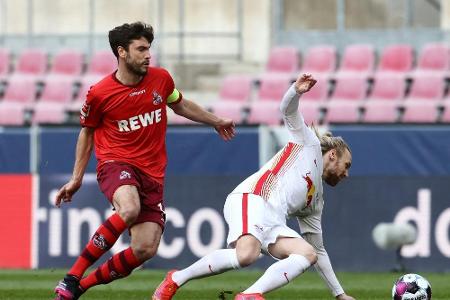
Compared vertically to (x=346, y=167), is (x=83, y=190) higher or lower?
lower

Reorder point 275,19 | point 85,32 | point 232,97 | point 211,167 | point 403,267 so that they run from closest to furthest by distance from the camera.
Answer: point 403,267 < point 211,167 < point 232,97 < point 275,19 < point 85,32

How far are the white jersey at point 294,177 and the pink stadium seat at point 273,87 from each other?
12226mm

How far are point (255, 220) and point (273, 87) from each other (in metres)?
12.8

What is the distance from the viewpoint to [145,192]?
378 inches

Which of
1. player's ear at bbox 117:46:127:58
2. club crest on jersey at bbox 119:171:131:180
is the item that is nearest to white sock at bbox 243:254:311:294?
club crest on jersey at bbox 119:171:131:180

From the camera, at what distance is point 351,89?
21141 mm

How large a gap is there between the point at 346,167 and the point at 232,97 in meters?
12.8

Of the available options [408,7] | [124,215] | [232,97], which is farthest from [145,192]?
[408,7]

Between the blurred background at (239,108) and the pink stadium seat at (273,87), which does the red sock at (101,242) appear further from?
the pink stadium seat at (273,87)

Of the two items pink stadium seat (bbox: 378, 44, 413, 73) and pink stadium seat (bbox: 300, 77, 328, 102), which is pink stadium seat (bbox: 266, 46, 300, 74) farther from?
pink stadium seat (bbox: 378, 44, 413, 73)

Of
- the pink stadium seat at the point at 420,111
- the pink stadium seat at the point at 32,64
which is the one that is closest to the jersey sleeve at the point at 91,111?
the pink stadium seat at the point at 420,111

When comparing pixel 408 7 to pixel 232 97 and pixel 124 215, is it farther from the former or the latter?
pixel 124 215

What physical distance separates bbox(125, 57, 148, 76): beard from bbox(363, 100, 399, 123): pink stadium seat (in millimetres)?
10969

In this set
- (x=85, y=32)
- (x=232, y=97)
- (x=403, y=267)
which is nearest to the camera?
(x=403, y=267)
